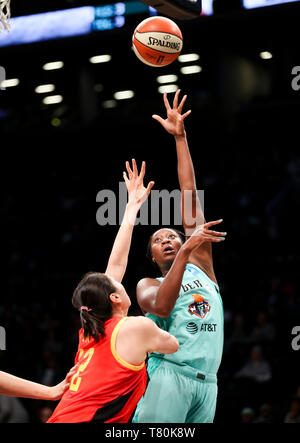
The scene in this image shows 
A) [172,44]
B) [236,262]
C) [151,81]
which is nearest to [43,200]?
[151,81]

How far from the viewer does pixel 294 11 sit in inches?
321

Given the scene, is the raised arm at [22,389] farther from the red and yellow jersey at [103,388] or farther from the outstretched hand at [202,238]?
the outstretched hand at [202,238]

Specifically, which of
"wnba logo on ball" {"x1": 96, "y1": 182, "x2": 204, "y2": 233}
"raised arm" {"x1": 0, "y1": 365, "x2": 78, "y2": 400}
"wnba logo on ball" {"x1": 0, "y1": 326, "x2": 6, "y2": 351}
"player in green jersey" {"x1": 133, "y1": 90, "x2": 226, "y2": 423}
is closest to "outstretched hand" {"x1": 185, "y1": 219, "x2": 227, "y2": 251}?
"player in green jersey" {"x1": 133, "y1": 90, "x2": 226, "y2": 423}

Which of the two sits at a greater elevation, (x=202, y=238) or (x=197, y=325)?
(x=202, y=238)

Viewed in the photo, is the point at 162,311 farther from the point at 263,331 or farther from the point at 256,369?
the point at 263,331

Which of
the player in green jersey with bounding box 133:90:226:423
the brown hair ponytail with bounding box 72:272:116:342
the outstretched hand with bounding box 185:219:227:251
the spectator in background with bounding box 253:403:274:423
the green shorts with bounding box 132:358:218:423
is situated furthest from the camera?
the spectator in background with bounding box 253:403:274:423

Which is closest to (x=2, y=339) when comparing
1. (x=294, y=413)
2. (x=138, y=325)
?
(x=294, y=413)

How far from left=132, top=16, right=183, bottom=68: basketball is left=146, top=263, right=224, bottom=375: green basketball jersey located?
1827 mm

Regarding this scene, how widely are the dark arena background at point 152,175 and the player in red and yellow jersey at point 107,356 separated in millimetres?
3968

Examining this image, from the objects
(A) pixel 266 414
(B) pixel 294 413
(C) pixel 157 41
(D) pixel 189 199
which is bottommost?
(A) pixel 266 414

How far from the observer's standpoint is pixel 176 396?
401 cm

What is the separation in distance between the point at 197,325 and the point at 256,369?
441 centimetres

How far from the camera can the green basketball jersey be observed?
410 cm

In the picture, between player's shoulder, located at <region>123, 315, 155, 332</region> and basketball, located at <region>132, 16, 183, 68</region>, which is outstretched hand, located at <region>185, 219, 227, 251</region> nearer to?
player's shoulder, located at <region>123, 315, 155, 332</region>
